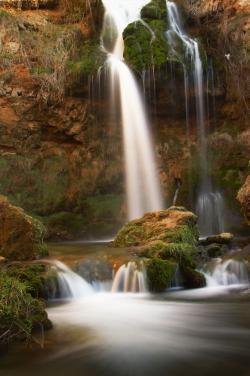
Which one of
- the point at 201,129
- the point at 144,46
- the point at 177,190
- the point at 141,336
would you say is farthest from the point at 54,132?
the point at 141,336

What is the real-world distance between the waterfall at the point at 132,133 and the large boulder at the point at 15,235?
21.0ft

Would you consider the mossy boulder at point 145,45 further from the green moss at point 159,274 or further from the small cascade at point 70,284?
the small cascade at point 70,284

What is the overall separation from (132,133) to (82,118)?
5.49ft

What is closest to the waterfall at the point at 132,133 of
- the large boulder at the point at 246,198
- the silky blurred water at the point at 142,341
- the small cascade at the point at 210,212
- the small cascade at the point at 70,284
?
the small cascade at the point at 210,212

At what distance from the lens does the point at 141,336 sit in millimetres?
4863

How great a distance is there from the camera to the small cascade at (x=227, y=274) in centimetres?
809

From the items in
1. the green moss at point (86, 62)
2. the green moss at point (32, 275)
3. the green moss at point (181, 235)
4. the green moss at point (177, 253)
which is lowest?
the green moss at point (32, 275)

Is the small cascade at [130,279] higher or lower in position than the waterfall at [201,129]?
lower

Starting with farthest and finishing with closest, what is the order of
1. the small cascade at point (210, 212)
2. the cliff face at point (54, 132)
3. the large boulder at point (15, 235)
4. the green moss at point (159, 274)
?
the cliff face at point (54, 132) < the small cascade at point (210, 212) < the large boulder at point (15, 235) < the green moss at point (159, 274)

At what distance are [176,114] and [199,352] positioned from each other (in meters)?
11.4

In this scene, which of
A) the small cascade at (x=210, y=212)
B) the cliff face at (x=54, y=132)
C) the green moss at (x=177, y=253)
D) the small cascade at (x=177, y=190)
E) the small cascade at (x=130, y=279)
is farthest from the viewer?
the small cascade at (x=177, y=190)

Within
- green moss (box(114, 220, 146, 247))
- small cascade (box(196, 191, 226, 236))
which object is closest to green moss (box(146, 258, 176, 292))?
green moss (box(114, 220, 146, 247))

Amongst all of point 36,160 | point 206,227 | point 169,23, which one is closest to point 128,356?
point 206,227

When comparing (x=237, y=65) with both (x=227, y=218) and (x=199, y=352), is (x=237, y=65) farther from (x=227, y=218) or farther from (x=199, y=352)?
(x=199, y=352)
